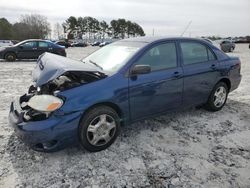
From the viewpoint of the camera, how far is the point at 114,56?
14.2 feet

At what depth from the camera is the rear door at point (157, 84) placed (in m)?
3.96

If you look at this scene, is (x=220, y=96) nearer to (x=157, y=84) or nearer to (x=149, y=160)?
(x=157, y=84)

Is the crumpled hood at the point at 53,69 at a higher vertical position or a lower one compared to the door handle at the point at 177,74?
higher

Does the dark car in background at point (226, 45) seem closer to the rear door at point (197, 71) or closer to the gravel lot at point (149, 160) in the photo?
the rear door at point (197, 71)

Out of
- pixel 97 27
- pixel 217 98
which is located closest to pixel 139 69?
pixel 217 98

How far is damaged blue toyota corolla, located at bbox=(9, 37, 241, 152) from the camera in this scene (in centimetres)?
334

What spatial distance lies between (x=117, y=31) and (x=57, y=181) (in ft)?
308

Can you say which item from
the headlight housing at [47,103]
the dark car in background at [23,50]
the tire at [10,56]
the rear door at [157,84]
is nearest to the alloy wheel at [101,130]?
the rear door at [157,84]

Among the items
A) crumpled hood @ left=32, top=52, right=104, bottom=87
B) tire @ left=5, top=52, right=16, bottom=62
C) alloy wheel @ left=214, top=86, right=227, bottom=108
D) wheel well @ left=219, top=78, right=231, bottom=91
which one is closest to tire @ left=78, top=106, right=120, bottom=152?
crumpled hood @ left=32, top=52, right=104, bottom=87

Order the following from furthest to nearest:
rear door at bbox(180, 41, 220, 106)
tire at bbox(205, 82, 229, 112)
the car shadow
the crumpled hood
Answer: tire at bbox(205, 82, 229, 112)
rear door at bbox(180, 41, 220, 106)
the crumpled hood
the car shadow

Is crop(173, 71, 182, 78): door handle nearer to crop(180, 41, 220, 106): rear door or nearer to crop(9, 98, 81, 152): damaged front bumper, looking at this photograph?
crop(180, 41, 220, 106): rear door

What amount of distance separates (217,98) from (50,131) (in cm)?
351

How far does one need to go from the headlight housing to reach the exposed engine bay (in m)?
0.06

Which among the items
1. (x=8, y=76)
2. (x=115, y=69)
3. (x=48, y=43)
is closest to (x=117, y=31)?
(x=48, y=43)
